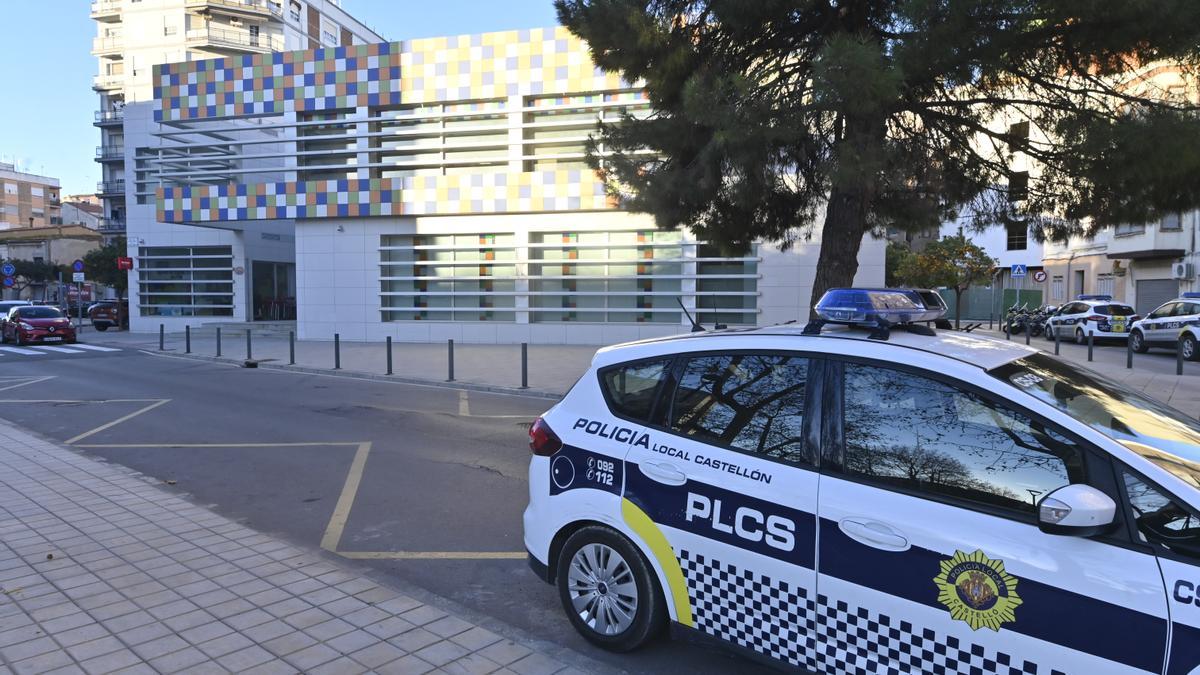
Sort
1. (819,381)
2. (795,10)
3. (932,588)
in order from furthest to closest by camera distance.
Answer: (795,10) < (819,381) < (932,588)

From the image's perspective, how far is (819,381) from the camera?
3.20m

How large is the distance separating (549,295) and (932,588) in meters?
21.9

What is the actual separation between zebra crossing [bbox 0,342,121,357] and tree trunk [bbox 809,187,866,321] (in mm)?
21940

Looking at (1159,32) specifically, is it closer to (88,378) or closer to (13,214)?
(88,378)

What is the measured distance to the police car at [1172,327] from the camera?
18884 millimetres

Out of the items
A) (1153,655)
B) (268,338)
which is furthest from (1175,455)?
(268,338)

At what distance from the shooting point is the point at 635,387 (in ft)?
12.4

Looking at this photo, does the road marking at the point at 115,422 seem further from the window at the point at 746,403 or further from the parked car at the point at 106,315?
the parked car at the point at 106,315

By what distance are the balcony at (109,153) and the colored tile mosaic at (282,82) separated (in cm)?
3625

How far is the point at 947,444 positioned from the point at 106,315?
4097 centimetres

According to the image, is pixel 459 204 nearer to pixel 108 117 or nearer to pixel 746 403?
pixel 746 403

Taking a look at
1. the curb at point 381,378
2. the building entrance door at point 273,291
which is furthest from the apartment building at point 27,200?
the curb at point 381,378

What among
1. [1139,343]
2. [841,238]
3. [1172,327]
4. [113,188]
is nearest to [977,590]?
[841,238]

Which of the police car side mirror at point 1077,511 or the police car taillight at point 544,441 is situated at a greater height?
the police car side mirror at point 1077,511
